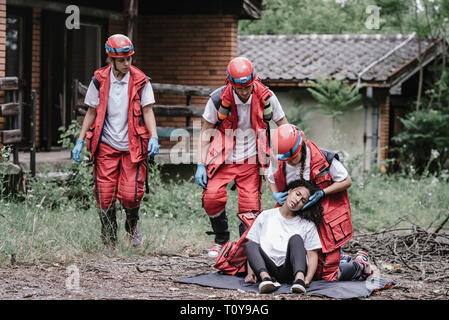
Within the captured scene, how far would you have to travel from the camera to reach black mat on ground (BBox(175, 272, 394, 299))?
5.20 meters

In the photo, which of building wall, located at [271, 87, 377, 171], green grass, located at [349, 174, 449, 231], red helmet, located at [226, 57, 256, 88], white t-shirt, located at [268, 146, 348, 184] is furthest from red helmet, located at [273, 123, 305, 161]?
building wall, located at [271, 87, 377, 171]

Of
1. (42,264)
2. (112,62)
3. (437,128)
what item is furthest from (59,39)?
(437,128)

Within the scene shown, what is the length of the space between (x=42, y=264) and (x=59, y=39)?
7152 mm

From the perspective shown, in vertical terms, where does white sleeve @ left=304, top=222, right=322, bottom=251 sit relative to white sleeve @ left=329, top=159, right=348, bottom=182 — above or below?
below

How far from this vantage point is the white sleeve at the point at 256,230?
5672 millimetres

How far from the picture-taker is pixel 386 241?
24.9ft

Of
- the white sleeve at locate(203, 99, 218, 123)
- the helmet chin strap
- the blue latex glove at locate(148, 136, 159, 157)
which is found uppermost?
the helmet chin strap

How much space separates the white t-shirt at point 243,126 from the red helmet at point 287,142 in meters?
1.09

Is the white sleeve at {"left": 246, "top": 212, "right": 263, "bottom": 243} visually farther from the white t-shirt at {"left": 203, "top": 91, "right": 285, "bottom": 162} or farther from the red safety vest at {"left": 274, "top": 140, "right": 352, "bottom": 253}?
the white t-shirt at {"left": 203, "top": 91, "right": 285, "bottom": 162}

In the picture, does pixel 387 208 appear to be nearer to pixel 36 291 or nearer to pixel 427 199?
pixel 427 199

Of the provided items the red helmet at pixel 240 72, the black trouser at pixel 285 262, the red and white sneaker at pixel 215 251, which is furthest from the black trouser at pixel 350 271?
the red helmet at pixel 240 72

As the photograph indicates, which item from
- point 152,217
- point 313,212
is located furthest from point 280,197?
point 152,217

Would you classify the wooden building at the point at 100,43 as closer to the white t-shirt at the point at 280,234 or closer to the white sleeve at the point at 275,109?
the white sleeve at the point at 275,109

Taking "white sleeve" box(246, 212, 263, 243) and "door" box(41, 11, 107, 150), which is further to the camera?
"door" box(41, 11, 107, 150)
